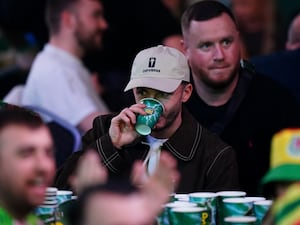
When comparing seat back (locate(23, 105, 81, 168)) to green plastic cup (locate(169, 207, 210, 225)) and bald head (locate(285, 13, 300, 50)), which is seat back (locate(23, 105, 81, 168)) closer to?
bald head (locate(285, 13, 300, 50))

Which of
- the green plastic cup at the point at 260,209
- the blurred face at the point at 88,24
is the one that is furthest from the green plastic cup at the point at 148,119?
the blurred face at the point at 88,24

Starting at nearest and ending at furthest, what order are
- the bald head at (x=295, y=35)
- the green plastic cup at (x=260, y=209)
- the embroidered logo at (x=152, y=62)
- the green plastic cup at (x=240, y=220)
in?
1. the green plastic cup at (x=240, y=220)
2. the green plastic cup at (x=260, y=209)
3. the embroidered logo at (x=152, y=62)
4. the bald head at (x=295, y=35)

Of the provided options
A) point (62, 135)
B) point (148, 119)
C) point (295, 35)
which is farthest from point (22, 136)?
point (295, 35)

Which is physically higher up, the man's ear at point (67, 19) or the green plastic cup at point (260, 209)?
the man's ear at point (67, 19)

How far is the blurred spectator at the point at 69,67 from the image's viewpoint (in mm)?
9539

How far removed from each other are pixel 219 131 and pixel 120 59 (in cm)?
317

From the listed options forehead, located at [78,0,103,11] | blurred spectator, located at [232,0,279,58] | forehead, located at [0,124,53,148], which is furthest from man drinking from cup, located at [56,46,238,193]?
blurred spectator, located at [232,0,279,58]

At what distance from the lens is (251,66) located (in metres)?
7.86

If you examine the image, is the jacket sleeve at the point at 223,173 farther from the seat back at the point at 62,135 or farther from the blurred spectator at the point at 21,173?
the seat back at the point at 62,135

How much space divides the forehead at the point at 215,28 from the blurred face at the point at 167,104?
3.09ft

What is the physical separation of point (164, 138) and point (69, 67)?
3.09m

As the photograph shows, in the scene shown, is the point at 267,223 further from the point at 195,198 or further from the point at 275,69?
the point at 275,69

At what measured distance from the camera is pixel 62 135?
865cm

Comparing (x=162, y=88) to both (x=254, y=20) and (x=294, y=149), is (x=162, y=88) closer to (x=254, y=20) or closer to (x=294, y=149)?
(x=294, y=149)
